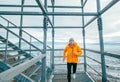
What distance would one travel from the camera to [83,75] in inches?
215

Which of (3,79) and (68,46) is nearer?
(3,79)

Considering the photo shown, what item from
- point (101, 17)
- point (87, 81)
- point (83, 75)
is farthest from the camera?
point (83, 75)

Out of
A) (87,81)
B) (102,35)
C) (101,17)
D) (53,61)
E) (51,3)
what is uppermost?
(51,3)

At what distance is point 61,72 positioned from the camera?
5594 mm

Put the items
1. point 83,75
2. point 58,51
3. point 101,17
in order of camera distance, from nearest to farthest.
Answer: point 101,17, point 83,75, point 58,51

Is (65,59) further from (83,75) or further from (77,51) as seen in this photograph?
(83,75)

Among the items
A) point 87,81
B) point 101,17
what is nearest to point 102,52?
point 101,17

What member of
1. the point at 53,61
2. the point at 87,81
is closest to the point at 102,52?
the point at 87,81

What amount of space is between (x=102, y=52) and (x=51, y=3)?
11.6ft

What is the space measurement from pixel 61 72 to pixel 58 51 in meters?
0.75

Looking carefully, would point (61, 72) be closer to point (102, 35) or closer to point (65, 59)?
point (65, 59)

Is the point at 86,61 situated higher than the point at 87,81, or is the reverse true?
the point at 86,61

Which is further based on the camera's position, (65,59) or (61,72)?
(61,72)

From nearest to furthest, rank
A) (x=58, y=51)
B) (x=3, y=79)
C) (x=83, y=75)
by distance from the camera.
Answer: (x=3, y=79) < (x=83, y=75) < (x=58, y=51)
